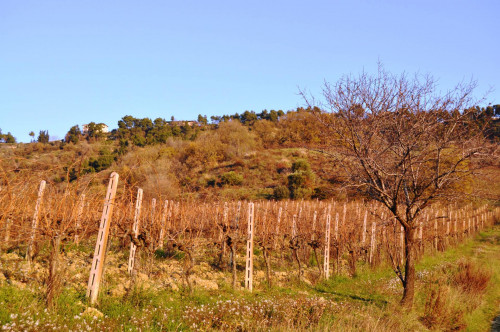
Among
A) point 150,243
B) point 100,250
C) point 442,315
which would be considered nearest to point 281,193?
point 442,315

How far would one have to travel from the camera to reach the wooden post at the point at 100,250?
18.9ft

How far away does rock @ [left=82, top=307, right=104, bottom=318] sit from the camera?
16.8ft

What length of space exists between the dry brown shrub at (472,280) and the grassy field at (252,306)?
0.08ft

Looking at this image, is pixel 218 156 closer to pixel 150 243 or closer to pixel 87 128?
pixel 87 128

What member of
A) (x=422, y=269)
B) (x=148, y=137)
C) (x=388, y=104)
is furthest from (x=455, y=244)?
(x=148, y=137)

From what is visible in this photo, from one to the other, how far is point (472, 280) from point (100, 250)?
9148 millimetres

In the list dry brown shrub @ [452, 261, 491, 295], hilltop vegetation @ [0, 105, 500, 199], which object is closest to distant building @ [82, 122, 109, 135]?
hilltop vegetation @ [0, 105, 500, 199]

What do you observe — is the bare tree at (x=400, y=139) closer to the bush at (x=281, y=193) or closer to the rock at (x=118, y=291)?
the rock at (x=118, y=291)

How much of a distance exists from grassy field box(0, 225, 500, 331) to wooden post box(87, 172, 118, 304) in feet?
0.72

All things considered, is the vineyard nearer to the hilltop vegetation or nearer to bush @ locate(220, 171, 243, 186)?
the hilltop vegetation

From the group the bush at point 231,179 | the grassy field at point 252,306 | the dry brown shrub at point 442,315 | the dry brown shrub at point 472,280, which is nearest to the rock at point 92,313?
the grassy field at point 252,306

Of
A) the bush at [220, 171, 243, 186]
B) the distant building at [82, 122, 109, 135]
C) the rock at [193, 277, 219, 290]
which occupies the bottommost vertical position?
the rock at [193, 277, 219, 290]

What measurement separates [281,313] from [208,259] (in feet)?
19.3

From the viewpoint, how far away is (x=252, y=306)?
21.1ft
